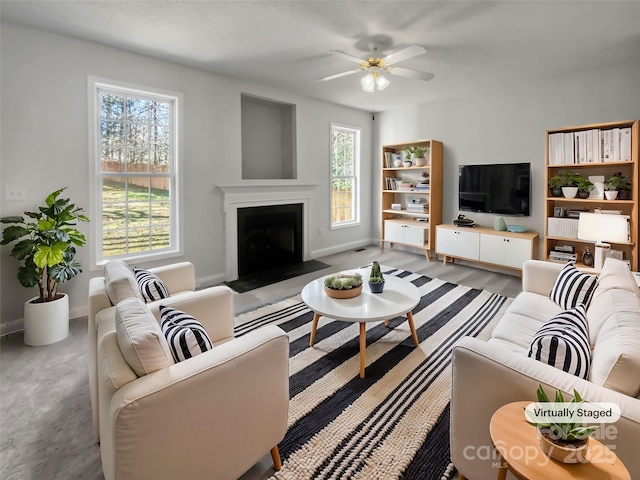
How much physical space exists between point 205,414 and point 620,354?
149 cm

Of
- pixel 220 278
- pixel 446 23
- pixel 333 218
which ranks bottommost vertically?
pixel 220 278

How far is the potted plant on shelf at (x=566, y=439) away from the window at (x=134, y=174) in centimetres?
382

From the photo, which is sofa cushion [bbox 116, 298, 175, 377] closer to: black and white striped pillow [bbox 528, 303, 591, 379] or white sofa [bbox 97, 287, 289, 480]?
white sofa [bbox 97, 287, 289, 480]

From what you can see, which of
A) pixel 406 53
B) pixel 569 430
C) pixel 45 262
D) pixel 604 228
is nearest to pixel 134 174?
pixel 45 262

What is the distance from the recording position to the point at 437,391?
2.12 m

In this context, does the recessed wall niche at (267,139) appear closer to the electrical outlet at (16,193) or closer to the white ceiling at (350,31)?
the white ceiling at (350,31)

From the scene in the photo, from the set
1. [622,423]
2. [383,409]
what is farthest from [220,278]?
[622,423]

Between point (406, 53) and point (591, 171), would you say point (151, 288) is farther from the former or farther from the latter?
point (591, 171)

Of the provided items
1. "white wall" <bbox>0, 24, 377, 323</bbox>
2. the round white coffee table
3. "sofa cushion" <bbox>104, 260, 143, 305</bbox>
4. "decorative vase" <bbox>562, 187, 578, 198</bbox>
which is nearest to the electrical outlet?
"white wall" <bbox>0, 24, 377, 323</bbox>

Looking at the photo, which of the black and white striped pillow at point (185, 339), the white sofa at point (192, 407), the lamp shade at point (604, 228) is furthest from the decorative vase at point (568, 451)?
the lamp shade at point (604, 228)

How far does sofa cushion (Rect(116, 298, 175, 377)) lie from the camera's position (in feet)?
3.96

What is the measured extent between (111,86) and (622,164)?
551 cm

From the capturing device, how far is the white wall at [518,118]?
12.8 feet

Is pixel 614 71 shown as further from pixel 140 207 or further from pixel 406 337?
pixel 140 207
